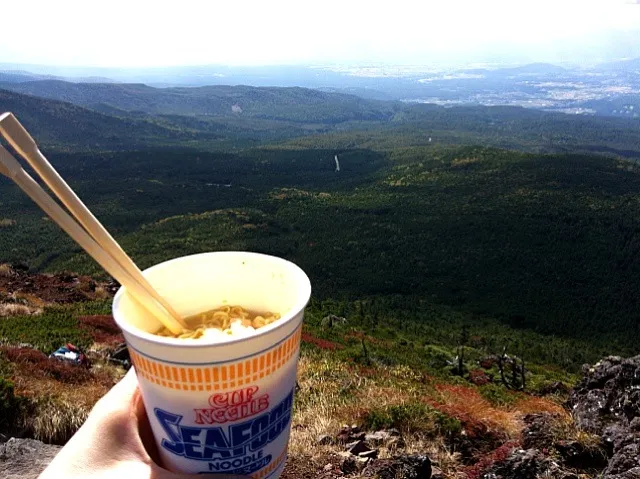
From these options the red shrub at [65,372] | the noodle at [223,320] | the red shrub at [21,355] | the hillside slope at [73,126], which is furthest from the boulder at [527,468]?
the hillside slope at [73,126]

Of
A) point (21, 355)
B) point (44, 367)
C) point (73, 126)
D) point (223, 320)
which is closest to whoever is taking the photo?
point (223, 320)

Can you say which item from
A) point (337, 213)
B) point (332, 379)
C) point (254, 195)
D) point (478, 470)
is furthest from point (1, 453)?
point (254, 195)

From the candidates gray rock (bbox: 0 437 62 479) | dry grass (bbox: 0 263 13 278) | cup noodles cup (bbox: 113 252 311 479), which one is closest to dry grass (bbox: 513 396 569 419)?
gray rock (bbox: 0 437 62 479)

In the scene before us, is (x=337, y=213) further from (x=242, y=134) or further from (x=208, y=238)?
(x=242, y=134)

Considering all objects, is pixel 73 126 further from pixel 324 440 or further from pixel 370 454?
pixel 370 454

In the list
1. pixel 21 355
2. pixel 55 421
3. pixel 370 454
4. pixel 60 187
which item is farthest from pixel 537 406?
pixel 60 187

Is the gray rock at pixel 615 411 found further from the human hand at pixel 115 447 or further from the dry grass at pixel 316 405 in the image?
the human hand at pixel 115 447

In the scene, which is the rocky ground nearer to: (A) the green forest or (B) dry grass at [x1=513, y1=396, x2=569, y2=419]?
(B) dry grass at [x1=513, y1=396, x2=569, y2=419]
